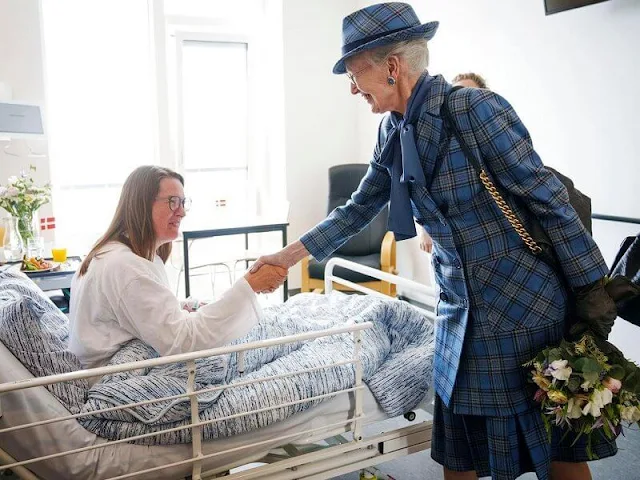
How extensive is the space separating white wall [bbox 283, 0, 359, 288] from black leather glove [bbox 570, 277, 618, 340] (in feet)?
11.2

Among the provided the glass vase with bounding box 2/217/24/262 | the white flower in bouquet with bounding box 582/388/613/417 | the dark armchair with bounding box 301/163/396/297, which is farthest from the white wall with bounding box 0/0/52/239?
the white flower in bouquet with bounding box 582/388/613/417

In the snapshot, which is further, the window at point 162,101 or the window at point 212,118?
the window at point 212,118

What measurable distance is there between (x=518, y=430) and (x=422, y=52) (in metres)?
0.91

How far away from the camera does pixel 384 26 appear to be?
50.8 inches

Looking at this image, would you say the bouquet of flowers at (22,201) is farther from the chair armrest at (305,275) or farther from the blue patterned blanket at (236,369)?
the chair armrest at (305,275)

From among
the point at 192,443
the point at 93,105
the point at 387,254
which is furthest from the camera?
the point at 93,105

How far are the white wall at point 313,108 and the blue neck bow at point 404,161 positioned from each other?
10.2 feet

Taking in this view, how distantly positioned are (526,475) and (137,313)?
61.4 inches

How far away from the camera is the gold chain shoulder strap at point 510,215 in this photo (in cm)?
130

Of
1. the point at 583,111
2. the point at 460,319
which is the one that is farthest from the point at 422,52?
the point at 583,111

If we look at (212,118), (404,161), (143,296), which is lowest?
(143,296)

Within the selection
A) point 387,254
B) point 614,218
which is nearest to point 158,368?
point 614,218

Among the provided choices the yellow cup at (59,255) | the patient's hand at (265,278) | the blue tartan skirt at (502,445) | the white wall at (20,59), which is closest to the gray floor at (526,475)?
the blue tartan skirt at (502,445)

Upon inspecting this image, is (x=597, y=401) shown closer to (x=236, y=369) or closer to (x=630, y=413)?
(x=630, y=413)
